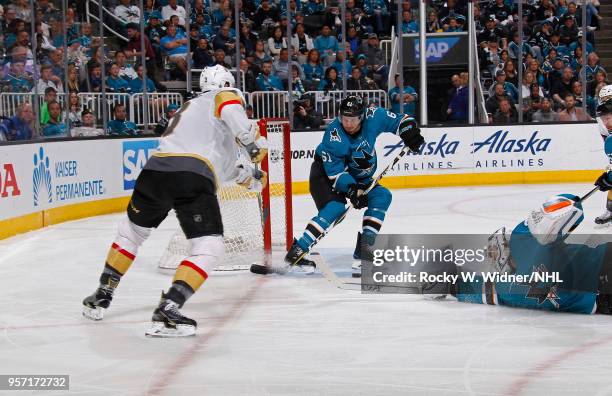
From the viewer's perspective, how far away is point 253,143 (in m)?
4.27

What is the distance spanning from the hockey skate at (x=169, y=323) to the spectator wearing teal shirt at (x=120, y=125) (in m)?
5.42

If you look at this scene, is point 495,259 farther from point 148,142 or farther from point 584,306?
point 148,142

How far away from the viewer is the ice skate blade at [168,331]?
408 cm

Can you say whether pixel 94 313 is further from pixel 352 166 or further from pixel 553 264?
pixel 553 264

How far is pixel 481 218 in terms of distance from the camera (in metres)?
8.21

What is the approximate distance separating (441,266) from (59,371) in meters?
1.86

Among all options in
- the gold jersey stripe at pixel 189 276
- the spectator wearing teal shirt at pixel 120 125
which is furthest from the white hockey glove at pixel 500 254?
the spectator wearing teal shirt at pixel 120 125

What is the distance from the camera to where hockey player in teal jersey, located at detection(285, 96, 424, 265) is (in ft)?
18.1

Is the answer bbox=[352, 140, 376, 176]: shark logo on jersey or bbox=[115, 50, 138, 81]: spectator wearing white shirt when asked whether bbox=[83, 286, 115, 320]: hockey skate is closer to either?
bbox=[352, 140, 376, 176]: shark logo on jersey

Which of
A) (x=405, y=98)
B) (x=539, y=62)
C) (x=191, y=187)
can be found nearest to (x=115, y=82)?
(x=405, y=98)

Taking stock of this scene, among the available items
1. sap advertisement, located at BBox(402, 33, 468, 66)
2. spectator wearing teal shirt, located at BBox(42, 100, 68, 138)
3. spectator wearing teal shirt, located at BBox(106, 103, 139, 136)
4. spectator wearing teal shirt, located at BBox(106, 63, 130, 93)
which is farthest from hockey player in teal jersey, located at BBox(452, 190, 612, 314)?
sap advertisement, located at BBox(402, 33, 468, 66)

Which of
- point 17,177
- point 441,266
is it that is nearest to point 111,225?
point 17,177

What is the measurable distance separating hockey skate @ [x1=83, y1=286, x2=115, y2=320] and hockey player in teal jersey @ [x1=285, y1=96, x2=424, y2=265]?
1.29 metres

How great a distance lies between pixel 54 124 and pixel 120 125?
1149 mm
